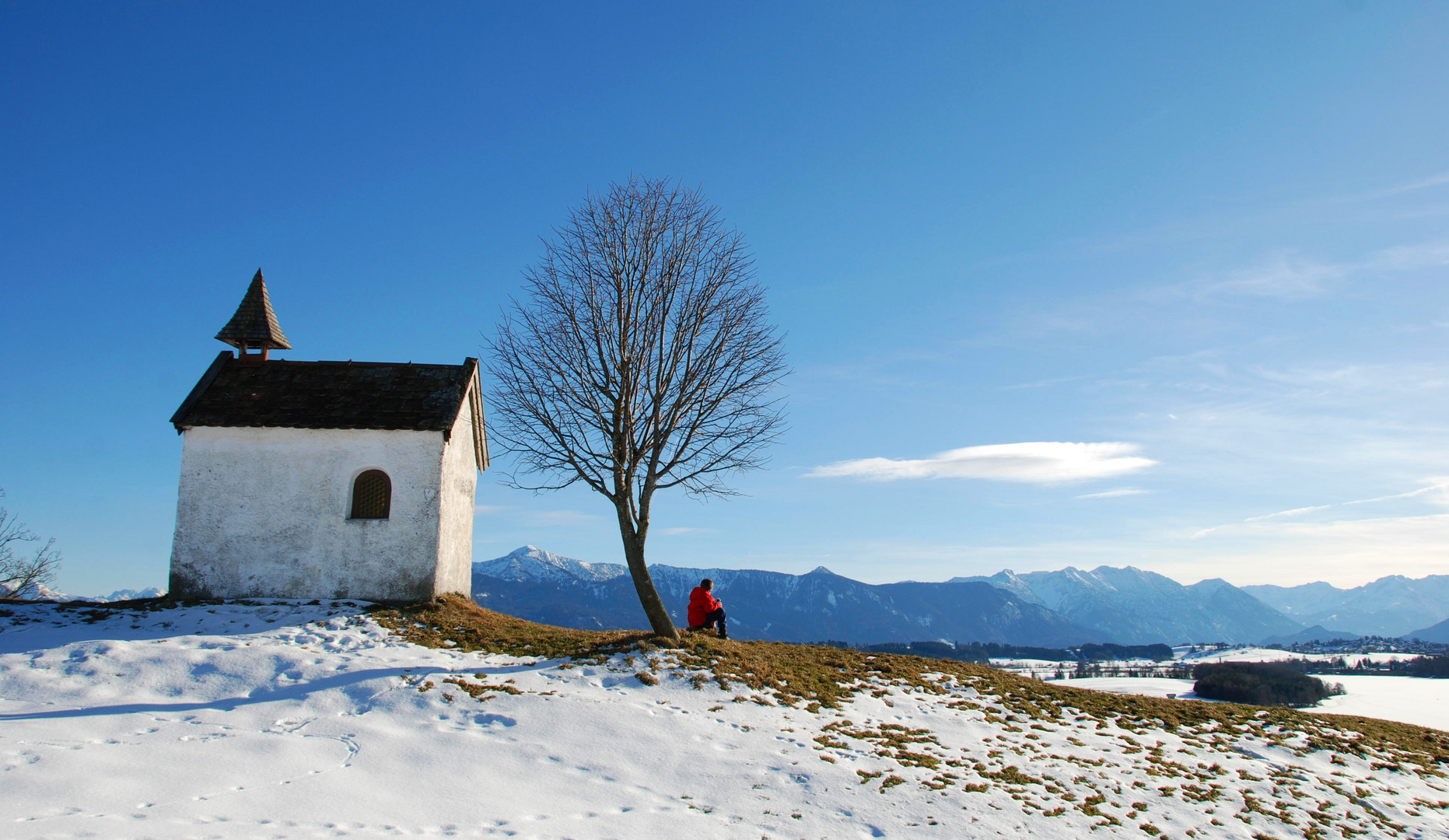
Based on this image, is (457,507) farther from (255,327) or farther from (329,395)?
(255,327)

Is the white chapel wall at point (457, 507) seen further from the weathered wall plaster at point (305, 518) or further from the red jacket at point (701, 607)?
the red jacket at point (701, 607)

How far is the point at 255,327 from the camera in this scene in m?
27.1

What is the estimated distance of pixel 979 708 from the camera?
59.2 ft

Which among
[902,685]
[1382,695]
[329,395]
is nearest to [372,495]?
[329,395]

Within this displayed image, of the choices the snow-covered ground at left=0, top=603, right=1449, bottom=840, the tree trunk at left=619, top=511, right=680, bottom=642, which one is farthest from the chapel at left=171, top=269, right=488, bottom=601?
the tree trunk at left=619, top=511, right=680, bottom=642

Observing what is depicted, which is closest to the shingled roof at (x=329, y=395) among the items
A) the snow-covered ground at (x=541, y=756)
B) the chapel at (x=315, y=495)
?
the chapel at (x=315, y=495)

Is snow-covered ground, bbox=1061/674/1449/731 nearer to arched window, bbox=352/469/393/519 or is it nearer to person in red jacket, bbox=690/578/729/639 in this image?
person in red jacket, bbox=690/578/729/639

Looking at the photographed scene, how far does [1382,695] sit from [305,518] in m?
174

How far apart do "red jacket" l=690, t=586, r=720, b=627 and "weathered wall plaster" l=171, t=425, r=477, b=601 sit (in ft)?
25.2

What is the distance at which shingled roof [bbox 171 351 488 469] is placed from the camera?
76.5 feet

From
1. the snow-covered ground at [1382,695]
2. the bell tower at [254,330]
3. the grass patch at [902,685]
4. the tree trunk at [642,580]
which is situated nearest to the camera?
the grass patch at [902,685]

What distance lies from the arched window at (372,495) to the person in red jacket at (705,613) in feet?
31.4

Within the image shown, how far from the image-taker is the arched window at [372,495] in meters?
23.0

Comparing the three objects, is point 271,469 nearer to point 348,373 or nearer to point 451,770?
point 348,373
